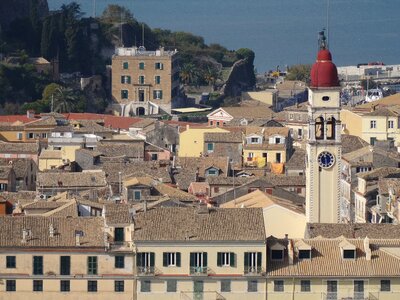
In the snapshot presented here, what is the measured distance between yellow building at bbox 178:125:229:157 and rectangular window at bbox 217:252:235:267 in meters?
38.6

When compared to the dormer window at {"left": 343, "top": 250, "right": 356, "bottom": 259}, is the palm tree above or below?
above

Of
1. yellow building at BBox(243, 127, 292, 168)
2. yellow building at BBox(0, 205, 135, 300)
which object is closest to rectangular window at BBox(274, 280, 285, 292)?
yellow building at BBox(0, 205, 135, 300)

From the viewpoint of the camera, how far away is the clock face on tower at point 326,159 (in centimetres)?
6900

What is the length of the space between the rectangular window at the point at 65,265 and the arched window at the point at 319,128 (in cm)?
1399

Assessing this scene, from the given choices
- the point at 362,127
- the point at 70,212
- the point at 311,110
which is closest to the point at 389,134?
the point at 362,127

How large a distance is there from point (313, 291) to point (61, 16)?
236 ft

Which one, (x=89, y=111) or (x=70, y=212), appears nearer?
(x=70, y=212)

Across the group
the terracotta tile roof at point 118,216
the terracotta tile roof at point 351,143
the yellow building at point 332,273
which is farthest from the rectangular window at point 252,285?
the terracotta tile roof at point 351,143

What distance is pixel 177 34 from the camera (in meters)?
148

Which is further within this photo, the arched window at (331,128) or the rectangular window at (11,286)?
the arched window at (331,128)

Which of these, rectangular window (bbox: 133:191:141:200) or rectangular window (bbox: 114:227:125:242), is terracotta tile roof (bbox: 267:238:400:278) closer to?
rectangular window (bbox: 114:227:125:242)

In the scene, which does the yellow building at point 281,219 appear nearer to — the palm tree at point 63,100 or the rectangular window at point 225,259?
the rectangular window at point 225,259

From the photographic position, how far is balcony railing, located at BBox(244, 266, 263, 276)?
189ft

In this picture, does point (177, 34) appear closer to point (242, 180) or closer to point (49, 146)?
point (49, 146)
